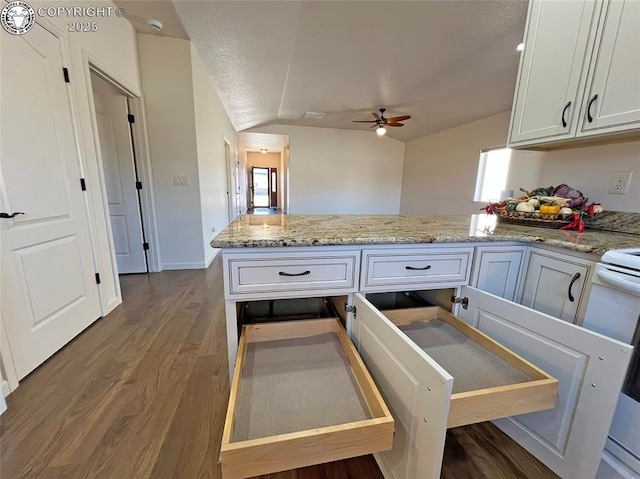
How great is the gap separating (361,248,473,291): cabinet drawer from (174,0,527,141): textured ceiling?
2375 millimetres

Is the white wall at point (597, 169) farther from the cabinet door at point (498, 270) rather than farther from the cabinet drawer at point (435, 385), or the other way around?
the cabinet drawer at point (435, 385)

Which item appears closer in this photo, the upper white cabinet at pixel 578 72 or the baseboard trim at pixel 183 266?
the upper white cabinet at pixel 578 72

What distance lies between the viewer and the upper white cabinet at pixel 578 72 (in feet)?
3.59

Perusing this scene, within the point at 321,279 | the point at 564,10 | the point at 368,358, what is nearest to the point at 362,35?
the point at 564,10

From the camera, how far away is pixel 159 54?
8.97ft

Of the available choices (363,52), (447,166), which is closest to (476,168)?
(447,166)

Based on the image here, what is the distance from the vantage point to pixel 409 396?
0.73 metres

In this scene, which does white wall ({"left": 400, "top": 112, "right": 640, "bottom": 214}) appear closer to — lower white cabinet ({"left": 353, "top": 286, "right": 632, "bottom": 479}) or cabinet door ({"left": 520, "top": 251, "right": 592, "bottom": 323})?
cabinet door ({"left": 520, "top": 251, "right": 592, "bottom": 323})

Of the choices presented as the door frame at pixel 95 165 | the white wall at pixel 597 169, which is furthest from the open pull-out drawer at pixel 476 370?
the door frame at pixel 95 165

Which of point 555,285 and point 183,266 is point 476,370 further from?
point 183,266

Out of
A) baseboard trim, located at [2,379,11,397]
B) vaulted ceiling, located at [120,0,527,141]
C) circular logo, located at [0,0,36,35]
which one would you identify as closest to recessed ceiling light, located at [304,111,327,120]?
vaulted ceiling, located at [120,0,527,141]

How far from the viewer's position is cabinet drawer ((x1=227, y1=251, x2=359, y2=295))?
0.94m

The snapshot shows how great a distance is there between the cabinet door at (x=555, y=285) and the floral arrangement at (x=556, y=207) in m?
0.37

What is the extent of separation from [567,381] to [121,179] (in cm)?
386
